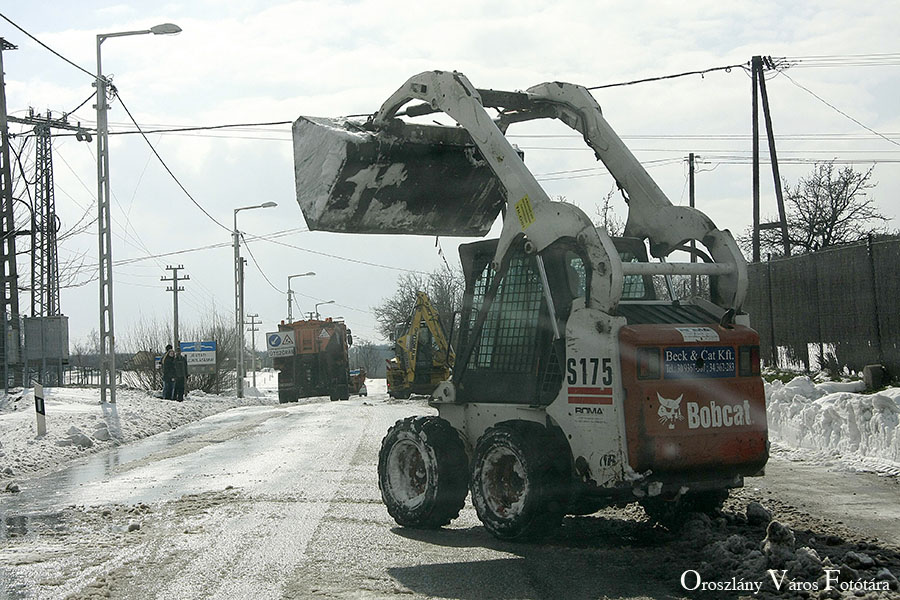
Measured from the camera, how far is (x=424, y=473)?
8586mm

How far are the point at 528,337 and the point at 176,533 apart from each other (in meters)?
3.45

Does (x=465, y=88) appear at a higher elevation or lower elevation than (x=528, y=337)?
higher

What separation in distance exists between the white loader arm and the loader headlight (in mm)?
420

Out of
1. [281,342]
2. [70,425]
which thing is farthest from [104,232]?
[281,342]

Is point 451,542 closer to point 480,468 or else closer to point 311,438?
point 480,468

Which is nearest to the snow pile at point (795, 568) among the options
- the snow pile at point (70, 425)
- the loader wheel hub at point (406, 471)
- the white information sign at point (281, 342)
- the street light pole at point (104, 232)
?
the loader wheel hub at point (406, 471)

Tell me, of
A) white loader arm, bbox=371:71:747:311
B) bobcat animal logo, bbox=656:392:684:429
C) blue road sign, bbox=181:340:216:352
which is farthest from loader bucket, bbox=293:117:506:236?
blue road sign, bbox=181:340:216:352

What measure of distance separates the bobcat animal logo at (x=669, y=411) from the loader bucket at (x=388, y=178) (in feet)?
10.8

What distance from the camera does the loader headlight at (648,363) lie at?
22.9 ft

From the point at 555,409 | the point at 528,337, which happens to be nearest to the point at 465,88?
the point at 528,337

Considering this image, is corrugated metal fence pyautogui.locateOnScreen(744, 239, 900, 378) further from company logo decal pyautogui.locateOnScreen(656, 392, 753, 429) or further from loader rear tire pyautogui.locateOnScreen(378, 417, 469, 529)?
loader rear tire pyautogui.locateOnScreen(378, 417, 469, 529)

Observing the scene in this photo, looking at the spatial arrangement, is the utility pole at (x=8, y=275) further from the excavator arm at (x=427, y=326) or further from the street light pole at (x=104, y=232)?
the excavator arm at (x=427, y=326)

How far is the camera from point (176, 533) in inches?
327

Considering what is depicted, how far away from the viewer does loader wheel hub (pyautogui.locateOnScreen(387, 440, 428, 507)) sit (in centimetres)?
863
